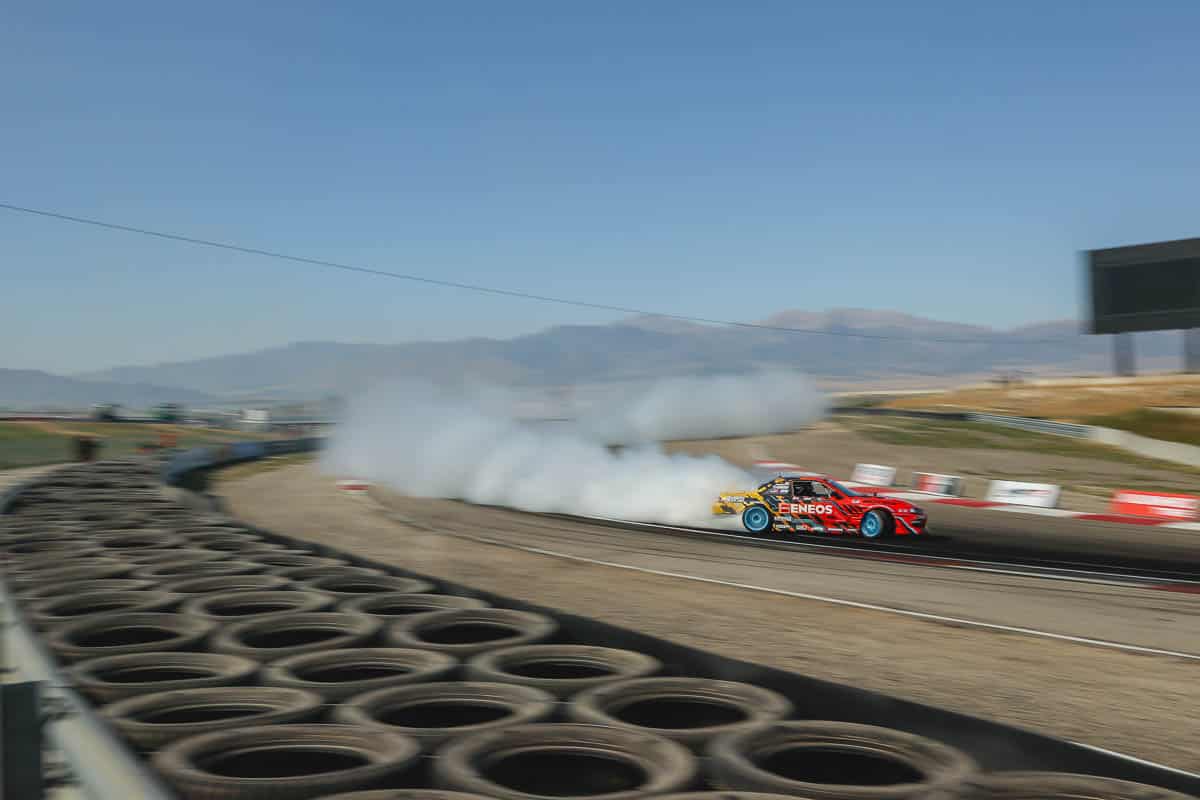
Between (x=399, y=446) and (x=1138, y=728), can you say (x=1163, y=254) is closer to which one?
(x=399, y=446)

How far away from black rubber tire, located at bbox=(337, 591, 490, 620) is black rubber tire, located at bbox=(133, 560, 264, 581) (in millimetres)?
1953

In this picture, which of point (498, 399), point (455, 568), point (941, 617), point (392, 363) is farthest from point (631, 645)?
point (392, 363)

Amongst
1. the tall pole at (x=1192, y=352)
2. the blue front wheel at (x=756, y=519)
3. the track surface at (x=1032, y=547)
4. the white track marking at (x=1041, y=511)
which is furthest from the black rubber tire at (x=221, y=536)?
the tall pole at (x=1192, y=352)

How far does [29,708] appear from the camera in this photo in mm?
3232

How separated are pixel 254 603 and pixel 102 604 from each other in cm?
117

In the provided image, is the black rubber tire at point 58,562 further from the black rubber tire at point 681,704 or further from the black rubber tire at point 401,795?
the black rubber tire at point 401,795

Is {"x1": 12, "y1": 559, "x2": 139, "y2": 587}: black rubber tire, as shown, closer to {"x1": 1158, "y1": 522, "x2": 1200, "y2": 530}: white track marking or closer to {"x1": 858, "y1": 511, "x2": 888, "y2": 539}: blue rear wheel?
{"x1": 858, "y1": 511, "x2": 888, "y2": 539}: blue rear wheel

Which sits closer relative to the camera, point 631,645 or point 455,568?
point 631,645

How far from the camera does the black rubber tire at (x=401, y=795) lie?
411 centimetres

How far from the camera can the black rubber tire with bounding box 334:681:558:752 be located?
5344 millimetres

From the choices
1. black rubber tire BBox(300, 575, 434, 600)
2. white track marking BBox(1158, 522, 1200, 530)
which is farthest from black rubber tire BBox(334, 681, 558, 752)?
white track marking BBox(1158, 522, 1200, 530)

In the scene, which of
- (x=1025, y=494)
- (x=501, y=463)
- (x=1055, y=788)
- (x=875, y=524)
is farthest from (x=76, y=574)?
(x=1025, y=494)

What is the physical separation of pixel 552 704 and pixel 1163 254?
8407cm

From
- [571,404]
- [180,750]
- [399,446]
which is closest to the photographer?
[180,750]
